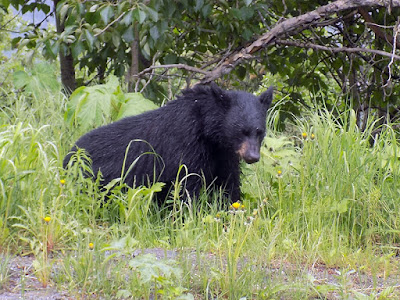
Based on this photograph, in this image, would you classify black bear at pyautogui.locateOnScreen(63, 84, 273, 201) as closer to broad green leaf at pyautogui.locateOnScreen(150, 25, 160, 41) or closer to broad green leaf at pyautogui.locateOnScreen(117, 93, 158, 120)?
broad green leaf at pyautogui.locateOnScreen(117, 93, 158, 120)

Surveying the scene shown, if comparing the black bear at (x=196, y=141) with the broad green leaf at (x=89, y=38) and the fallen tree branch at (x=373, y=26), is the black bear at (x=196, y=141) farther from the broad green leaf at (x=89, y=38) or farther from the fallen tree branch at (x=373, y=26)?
the fallen tree branch at (x=373, y=26)

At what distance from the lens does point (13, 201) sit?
3.52 meters

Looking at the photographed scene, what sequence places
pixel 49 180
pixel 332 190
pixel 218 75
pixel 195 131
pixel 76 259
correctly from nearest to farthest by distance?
pixel 76 259, pixel 49 180, pixel 332 190, pixel 195 131, pixel 218 75

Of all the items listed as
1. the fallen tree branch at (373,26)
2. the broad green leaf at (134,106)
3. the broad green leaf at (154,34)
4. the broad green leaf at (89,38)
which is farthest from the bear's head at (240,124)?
the fallen tree branch at (373,26)

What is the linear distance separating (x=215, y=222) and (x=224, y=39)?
2.86 meters

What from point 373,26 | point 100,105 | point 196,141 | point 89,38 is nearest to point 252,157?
point 196,141

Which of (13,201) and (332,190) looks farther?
(332,190)

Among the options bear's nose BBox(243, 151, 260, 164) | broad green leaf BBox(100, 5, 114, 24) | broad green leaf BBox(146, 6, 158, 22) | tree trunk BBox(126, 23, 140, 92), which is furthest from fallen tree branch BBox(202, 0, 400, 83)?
bear's nose BBox(243, 151, 260, 164)

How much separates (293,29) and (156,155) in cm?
210

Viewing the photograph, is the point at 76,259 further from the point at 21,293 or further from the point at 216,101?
the point at 216,101

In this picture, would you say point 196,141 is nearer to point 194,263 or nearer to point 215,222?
point 215,222

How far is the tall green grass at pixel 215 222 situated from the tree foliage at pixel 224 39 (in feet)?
3.35

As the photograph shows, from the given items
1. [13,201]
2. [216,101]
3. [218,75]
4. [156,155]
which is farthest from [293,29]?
[13,201]

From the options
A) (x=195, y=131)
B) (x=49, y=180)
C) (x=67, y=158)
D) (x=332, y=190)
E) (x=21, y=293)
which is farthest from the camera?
(x=67, y=158)
